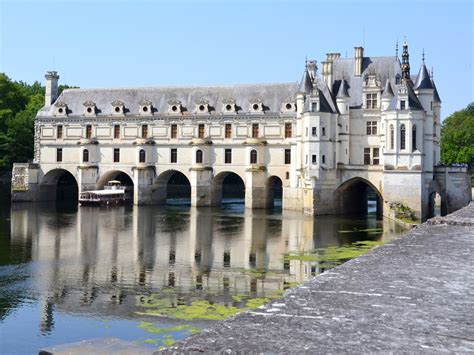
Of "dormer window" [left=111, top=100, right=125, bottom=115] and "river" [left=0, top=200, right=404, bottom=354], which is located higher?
"dormer window" [left=111, top=100, right=125, bottom=115]

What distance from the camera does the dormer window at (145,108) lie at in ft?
175

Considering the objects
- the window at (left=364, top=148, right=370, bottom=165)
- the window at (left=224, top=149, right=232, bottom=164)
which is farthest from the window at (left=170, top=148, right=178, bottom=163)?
the window at (left=364, top=148, right=370, bottom=165)

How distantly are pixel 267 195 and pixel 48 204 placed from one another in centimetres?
1923

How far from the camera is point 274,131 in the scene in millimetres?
49719

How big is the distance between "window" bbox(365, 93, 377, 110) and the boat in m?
22.0

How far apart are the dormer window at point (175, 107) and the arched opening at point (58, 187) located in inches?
481

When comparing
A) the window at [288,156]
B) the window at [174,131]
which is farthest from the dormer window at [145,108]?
the window at [288,156]

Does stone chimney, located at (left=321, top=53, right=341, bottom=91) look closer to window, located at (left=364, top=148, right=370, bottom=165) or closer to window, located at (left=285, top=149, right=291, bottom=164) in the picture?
window, located at (left=364, top=148, right=370, bottom=165)

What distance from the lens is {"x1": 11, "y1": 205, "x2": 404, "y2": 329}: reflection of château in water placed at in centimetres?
1845

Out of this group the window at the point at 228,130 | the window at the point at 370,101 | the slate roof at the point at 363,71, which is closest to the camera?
the window at the point at 370,101

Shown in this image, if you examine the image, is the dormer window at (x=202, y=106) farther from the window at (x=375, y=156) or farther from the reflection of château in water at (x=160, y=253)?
the window at (x=375, y=156)

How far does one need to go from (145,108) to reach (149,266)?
3239 cm

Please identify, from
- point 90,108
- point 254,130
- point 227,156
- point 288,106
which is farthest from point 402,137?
point 90,108

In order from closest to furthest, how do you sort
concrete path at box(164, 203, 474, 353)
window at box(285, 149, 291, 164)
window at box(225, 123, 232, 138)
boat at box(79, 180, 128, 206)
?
concrete path at box(164, 203, 474, 353)
window at box(285, 149, 291, 164)
boat at box(79, 180, 128, 206)
window at box(225, 123, 232, 138)
